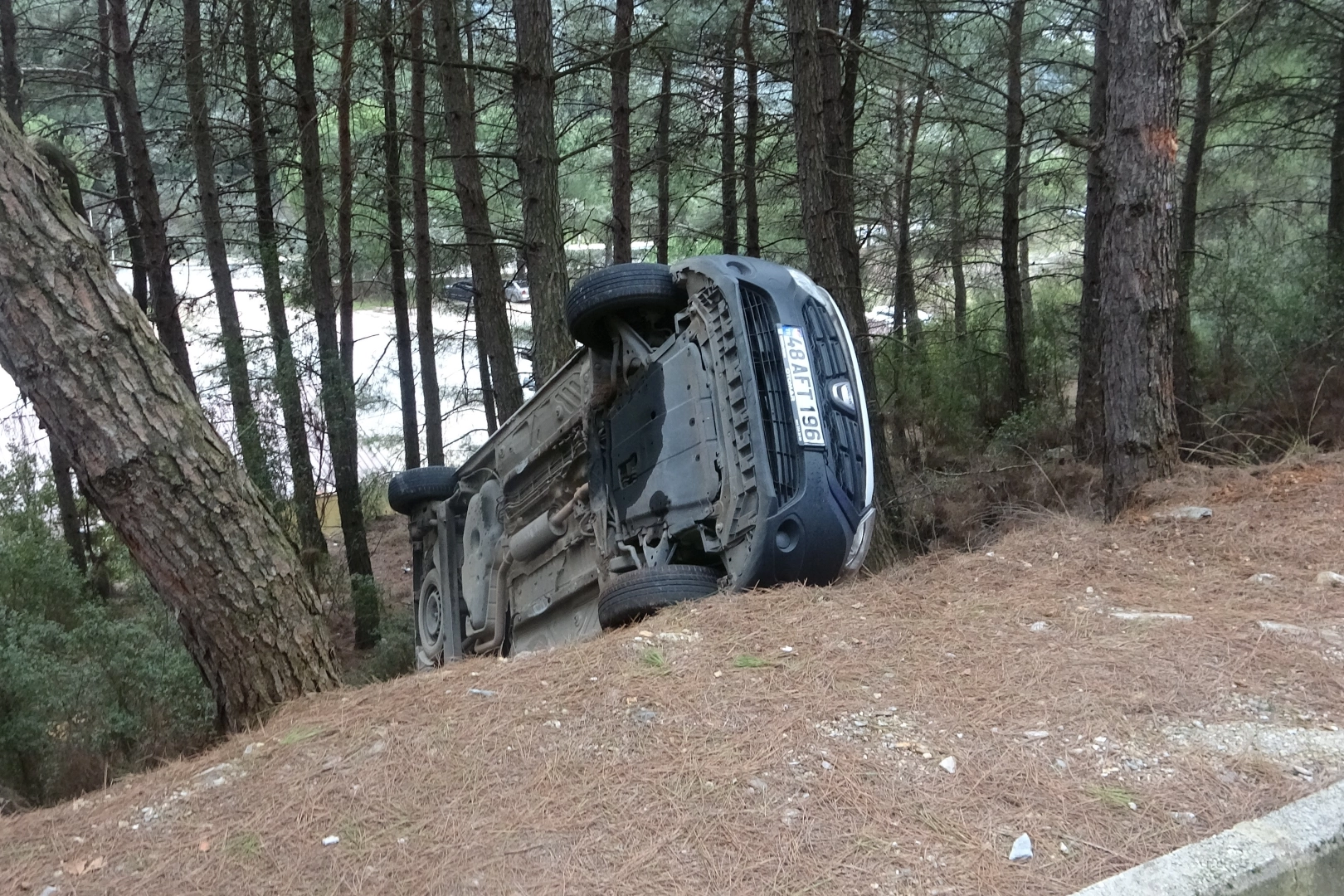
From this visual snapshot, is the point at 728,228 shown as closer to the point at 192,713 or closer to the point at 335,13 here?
the point at 335,13

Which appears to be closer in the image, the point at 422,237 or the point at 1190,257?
the point at 1190,257

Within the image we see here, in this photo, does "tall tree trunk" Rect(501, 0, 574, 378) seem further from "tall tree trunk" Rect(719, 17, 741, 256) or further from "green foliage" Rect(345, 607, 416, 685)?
"tall tree trunk" Rect(719, 17, 741, 256)

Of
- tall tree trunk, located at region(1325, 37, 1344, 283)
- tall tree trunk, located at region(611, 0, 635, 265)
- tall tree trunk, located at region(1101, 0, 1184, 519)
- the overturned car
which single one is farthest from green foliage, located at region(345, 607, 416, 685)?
tall tree trunk, located at region(1325, 37, 1344, 283)

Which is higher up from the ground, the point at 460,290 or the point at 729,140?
the point at 729,140

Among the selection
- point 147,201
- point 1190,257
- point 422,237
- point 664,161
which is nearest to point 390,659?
point 422,237

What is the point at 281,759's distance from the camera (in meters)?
3.43

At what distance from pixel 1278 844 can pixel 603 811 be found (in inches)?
69.7

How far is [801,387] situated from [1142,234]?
305 centimetres

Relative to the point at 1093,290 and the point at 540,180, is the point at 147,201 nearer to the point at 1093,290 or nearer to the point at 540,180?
the point at 540,180

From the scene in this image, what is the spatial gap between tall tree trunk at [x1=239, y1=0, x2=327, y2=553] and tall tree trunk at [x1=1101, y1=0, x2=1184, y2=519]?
7.95 meters

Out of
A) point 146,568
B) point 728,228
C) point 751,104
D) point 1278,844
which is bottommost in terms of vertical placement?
point 1278,844

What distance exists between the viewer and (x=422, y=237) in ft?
38.8

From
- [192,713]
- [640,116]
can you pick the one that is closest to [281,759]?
[192,713]

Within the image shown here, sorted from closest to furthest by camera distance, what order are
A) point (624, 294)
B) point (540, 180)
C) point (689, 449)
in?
point (689, 449)
point (624, 294)
point (540, 180)
